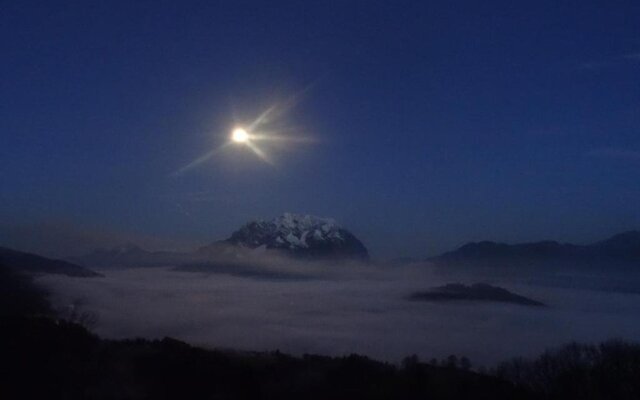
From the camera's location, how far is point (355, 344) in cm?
17600

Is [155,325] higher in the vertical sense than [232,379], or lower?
higher

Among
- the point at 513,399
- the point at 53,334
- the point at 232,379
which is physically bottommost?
the point at 513,399

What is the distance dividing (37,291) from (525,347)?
449 feet

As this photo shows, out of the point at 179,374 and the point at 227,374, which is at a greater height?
the point at 179,374

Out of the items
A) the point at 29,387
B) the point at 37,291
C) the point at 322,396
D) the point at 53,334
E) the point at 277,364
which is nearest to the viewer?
the point at 29,387

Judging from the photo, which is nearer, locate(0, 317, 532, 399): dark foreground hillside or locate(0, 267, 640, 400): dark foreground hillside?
locate(0, 317, 532, 399): dark foreground hillside

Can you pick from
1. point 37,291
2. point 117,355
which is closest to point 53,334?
point 117,355

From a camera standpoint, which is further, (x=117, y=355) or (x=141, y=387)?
(x=117, y=355)

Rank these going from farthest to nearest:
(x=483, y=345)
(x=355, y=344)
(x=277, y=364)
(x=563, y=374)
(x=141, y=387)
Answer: (x=483, y=345) → (x=355, y=344) → (x=563, y=374) → (x=277, y=364) → (x=141, y=387)

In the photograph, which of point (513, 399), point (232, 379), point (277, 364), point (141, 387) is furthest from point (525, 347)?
point (141, 387)

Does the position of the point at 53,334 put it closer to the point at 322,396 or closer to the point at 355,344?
the point at 322,396

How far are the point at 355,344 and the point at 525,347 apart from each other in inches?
2042

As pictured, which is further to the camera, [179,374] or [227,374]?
[227,374]

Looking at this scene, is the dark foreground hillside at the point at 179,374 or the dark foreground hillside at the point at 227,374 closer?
the dark foreground hillside at the point at 179,374
